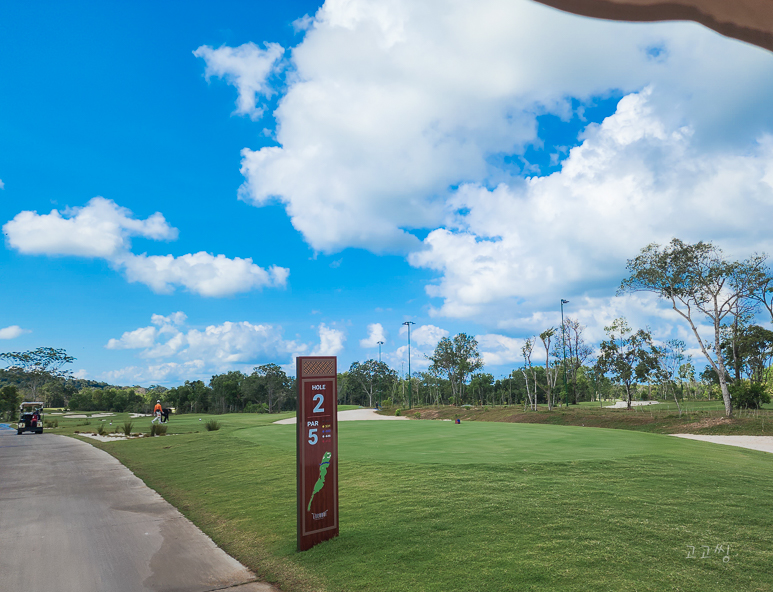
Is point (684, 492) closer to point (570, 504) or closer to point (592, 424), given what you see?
point (570, 504)

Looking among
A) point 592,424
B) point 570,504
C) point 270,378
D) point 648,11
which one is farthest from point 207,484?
point 270,378

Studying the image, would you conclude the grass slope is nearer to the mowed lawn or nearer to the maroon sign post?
the mowed lawn

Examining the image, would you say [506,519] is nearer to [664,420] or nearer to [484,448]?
[484,448]

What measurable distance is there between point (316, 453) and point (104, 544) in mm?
3816

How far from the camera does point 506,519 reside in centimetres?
738

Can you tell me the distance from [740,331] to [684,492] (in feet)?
126

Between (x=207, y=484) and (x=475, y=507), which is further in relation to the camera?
(x=207, y=484)

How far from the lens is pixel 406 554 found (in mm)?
6262

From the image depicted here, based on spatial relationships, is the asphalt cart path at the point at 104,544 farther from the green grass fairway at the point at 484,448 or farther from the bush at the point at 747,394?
the bush at the point at 747,394

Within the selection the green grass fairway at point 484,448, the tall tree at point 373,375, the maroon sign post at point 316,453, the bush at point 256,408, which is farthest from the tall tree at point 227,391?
the maroon sign post at point 316,453

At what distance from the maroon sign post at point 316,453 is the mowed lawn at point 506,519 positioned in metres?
0.31

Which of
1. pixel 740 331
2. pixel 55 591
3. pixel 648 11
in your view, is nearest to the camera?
pixel 648 11

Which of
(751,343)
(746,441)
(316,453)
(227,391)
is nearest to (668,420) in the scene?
(746,441)

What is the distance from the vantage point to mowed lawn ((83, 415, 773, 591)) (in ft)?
18.4
